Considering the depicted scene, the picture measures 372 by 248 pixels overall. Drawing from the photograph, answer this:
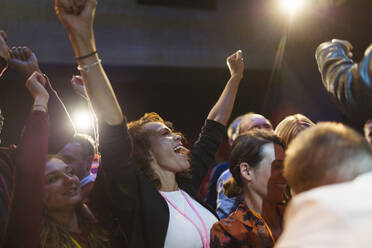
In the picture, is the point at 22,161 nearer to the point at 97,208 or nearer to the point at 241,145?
the point at 97,208

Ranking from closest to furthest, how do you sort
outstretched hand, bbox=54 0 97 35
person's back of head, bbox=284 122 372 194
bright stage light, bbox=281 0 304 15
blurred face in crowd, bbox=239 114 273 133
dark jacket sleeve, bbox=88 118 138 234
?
1. person's back of head, bbox=284 122 372 194
2. outstretched hand, bbox=54 0 97 35
3. dark jacket sleeve, bbox=88 118 138 234
4. blurred face in crowd, bbox=239 114 273 133
5. bright stage light, bbox=281 0 304 15

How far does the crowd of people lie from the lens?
2.42 feet

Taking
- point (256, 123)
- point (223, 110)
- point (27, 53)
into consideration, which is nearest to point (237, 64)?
point (223, 110)

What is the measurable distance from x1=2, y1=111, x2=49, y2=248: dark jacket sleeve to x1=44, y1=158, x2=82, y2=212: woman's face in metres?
0.26

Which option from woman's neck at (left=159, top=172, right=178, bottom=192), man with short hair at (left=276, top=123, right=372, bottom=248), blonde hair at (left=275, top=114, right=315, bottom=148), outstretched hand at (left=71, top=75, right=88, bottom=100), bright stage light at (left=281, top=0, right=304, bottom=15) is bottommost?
woman's neck at (left=159, top=172, right=178, bottom=192)

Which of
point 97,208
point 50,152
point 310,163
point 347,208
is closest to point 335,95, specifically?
point 310,163

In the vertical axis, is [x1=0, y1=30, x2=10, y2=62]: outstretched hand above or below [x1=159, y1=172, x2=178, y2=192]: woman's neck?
above

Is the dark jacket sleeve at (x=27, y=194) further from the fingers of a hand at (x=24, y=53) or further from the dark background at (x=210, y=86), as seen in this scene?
the dark background at (x=210, y=86)

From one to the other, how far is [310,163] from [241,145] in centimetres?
94

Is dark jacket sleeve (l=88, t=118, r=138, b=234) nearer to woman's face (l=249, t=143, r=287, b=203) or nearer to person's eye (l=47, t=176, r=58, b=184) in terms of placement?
person's eye (l=47, t=176, r=58, b=184)

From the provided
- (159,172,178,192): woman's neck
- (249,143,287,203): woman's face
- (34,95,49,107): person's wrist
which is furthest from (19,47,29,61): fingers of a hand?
(249,143,287,203): woman's face

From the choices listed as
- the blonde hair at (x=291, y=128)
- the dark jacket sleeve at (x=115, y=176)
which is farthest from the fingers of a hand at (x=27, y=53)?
the blonde hair at (x=291, y=128)

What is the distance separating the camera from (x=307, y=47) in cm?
514

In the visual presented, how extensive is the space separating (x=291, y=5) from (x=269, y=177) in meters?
4.00
